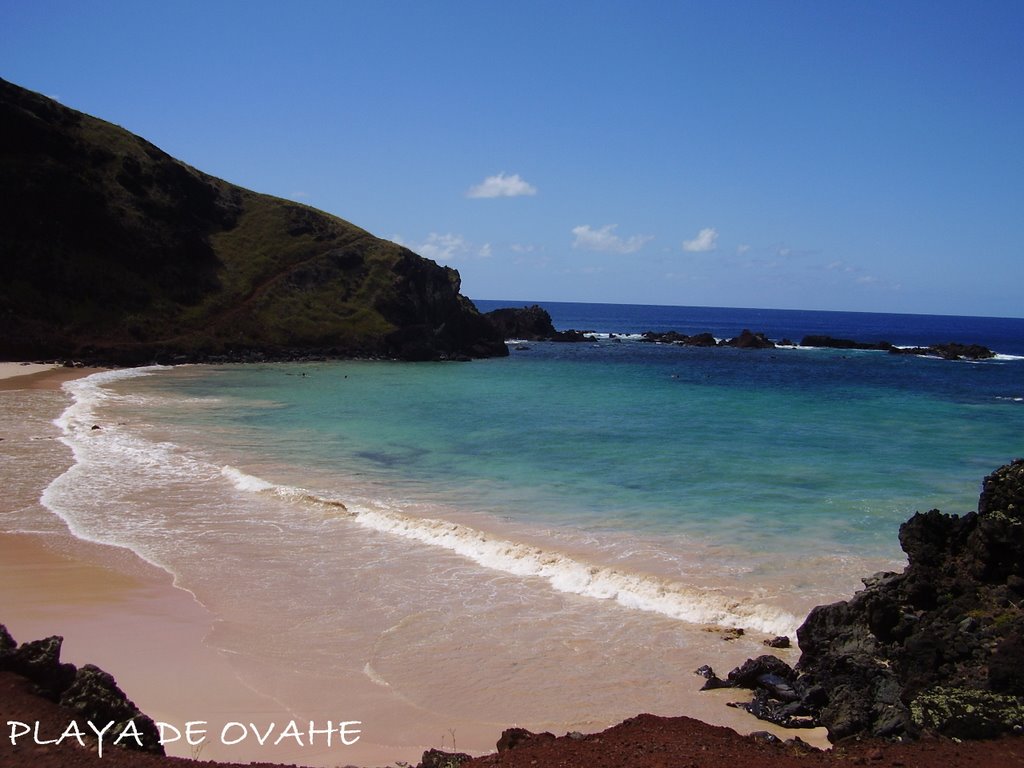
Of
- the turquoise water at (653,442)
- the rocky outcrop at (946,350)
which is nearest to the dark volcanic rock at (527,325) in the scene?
the rocky outcrop at (946,350)

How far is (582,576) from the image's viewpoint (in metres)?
15.3

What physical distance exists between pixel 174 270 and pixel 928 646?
8722 cm

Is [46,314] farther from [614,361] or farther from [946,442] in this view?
[946,442]

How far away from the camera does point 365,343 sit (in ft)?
286

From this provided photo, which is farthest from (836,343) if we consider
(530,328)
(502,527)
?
(502,527)

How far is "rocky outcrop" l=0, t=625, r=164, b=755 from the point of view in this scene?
7.13 metres

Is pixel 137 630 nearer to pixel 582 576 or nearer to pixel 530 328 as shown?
pixel 582 576

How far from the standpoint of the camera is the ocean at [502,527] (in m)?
11.0

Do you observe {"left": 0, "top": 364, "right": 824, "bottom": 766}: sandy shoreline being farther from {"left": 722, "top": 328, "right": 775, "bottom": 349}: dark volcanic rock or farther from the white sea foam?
{"left": 722, "top": 328, "right": 775, "bottom": 349}: dark volcanic rock

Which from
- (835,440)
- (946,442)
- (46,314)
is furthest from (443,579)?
(46,314)

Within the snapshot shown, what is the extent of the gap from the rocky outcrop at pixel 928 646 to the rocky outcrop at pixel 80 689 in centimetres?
717

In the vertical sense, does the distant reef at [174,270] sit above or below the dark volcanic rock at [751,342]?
above

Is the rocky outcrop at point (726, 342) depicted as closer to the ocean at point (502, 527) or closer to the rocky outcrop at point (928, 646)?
the ocean at point (502, 527)

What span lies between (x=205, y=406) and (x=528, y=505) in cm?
2701
